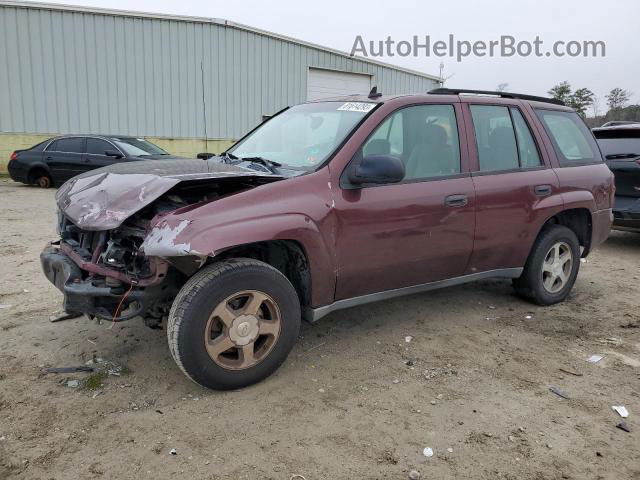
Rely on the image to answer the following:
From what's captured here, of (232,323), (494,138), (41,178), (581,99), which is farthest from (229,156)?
(581,99)

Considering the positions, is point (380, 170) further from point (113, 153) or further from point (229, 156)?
point (113, 153)

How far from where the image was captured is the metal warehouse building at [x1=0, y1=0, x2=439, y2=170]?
14609mm

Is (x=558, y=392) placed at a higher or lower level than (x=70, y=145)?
lower

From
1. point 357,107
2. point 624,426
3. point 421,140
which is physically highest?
point 357,107

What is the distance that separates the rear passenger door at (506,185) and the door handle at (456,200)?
0.14 meters

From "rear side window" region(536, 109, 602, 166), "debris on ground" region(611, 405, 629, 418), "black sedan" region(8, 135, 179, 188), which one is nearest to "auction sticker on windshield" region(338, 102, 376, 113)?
"rear side window" region(536, 109, 602, 166)

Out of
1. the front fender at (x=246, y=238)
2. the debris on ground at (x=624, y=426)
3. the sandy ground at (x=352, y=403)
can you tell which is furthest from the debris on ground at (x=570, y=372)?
the front fender at (x=246, y=238)

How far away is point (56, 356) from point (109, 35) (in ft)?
47.3

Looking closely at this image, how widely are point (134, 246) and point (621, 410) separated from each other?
9.76ft

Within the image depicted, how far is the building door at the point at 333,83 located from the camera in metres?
19.1

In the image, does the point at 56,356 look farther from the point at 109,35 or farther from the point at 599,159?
the point at 109,35

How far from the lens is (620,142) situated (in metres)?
7.05

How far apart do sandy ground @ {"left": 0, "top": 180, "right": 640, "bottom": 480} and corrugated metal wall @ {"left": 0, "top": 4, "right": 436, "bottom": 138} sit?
1249 centimetres

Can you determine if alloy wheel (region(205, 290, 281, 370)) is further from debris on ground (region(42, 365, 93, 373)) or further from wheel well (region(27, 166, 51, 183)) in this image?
wheel well (region(27, 166, 51, 183))
